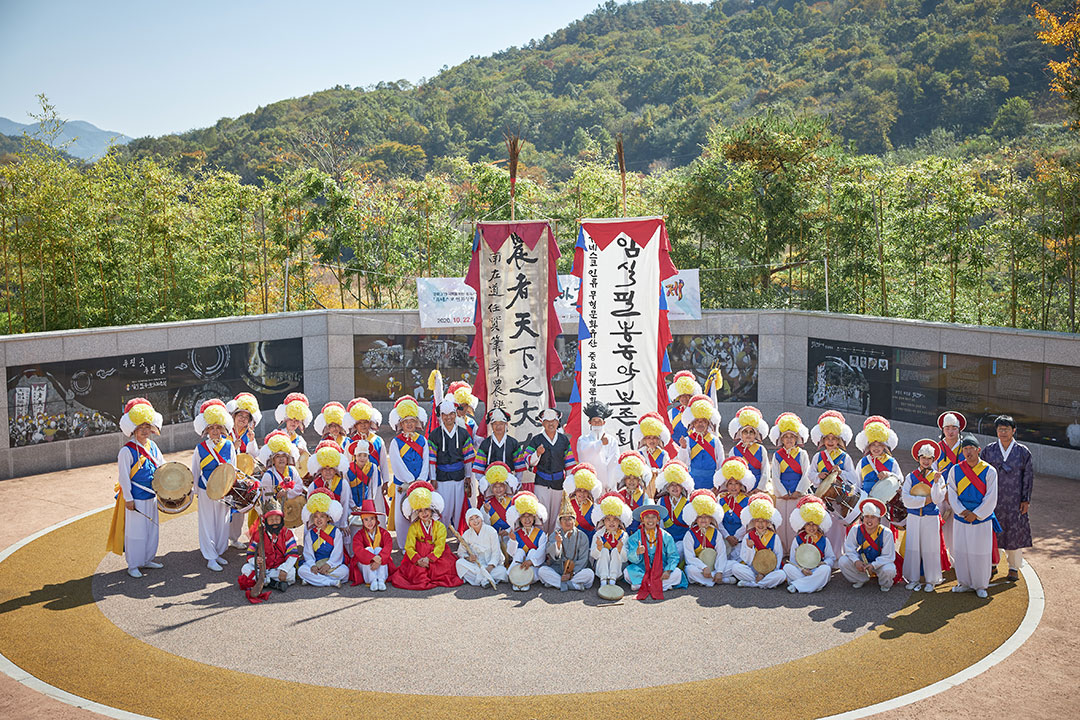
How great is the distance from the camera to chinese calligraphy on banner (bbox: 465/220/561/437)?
1127cm

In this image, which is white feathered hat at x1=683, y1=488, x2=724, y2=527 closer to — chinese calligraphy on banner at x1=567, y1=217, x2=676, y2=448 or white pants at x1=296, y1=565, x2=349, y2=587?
chinese calligraphy on banner at x1=567, y1=217, x2=676, y2=448

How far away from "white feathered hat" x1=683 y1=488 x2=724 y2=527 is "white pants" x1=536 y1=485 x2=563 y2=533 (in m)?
1.53

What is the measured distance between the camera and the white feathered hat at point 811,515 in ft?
28.1

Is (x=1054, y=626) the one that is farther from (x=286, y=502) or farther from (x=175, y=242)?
(x=175, y=242)

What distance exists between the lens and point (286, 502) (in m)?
9.07

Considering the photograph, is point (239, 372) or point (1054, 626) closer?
point (1054, 626)

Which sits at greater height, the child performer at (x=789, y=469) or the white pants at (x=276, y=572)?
the child performer at (x=789, y=469)

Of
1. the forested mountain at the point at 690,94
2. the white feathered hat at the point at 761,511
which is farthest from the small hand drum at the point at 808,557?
the forested mountain at the point at 690,94

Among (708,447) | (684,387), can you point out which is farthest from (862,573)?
(684,387)

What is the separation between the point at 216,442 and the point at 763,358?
8960mm

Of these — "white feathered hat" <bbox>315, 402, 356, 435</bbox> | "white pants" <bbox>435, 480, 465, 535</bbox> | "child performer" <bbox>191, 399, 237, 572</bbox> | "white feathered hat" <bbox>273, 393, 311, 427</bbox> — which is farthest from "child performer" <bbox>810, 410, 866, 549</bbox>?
"child performer" <bbox>191, 399, 237, 572</bbox>

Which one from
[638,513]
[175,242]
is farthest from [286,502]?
[175,242]

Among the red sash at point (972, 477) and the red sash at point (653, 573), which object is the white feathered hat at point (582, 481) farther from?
the red sash at point (972, 477)

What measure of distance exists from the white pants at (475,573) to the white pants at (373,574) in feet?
2.30
